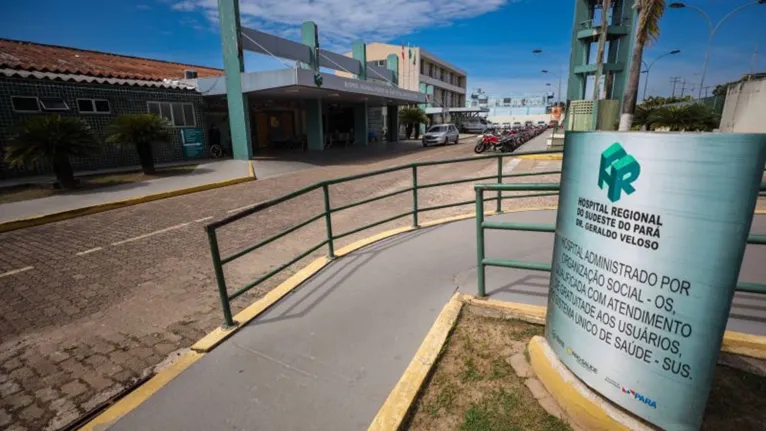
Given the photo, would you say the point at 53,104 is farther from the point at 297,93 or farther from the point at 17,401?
the point at 17,401

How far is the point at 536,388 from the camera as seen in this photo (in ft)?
7.73

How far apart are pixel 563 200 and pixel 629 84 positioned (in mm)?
17650

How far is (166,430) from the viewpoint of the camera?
2264mm

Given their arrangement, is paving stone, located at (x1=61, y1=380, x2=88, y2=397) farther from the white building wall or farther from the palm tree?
the white building wall

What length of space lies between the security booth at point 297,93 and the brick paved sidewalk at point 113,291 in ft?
31.2

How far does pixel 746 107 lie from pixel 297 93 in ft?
73.9

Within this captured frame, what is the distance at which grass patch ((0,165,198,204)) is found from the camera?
33.1ft

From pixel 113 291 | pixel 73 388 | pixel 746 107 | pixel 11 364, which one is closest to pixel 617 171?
pixel 73 388

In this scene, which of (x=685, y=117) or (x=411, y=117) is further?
(x=411, y=117)

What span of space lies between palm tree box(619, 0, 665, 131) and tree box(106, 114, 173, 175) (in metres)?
18.9

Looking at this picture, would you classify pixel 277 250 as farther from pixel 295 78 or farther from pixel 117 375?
pixel 295 78

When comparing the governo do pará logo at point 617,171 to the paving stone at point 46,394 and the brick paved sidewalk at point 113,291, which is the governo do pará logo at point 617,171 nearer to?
the brick paved sidewalk at point 113,291

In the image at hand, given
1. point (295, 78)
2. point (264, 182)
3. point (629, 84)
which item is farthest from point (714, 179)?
point (629, 84)

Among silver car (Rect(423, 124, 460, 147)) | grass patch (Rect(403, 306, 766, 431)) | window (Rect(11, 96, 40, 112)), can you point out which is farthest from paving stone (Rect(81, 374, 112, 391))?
Answer: silver car (Rect(423, 124, 460, 147))
